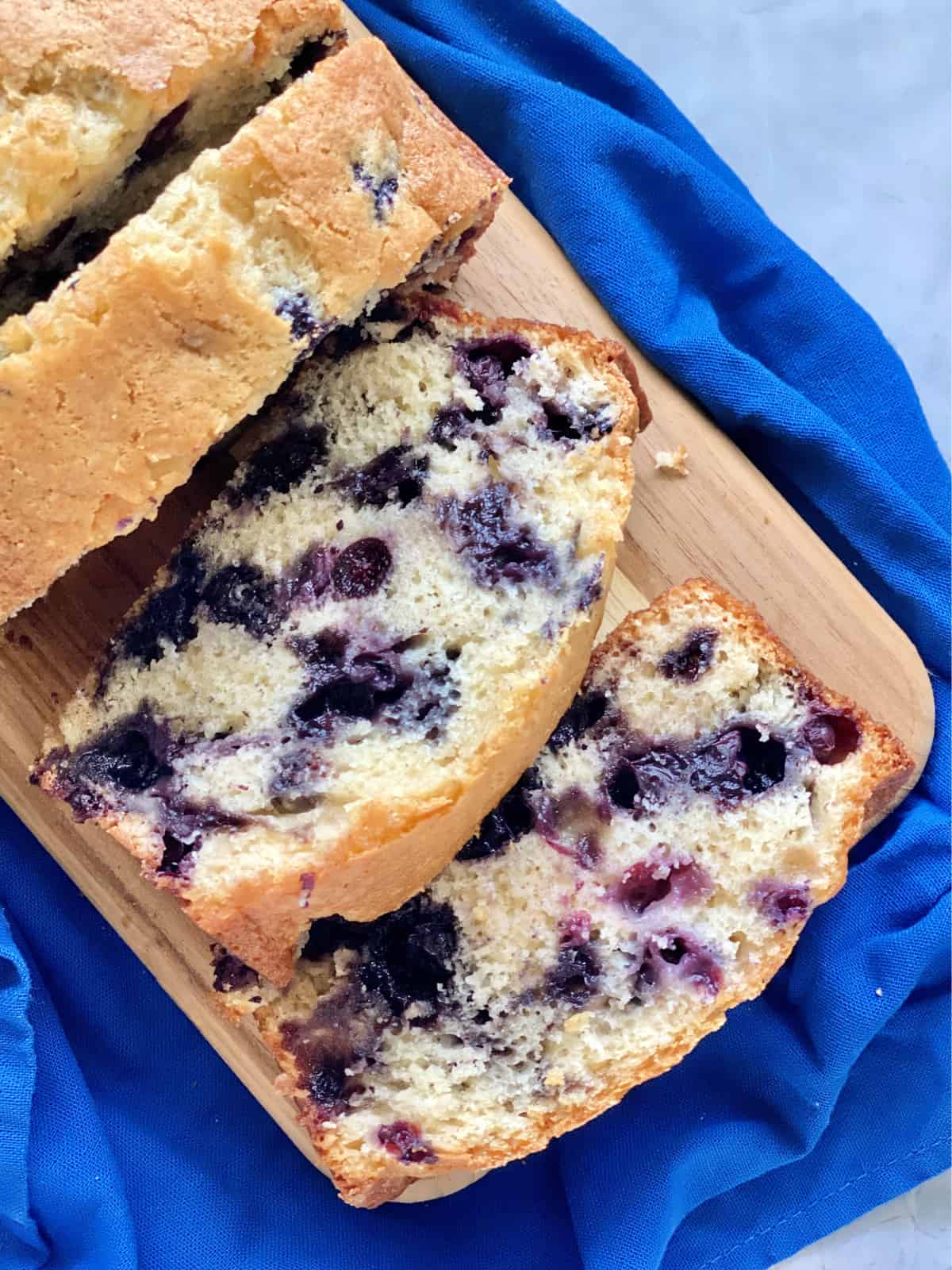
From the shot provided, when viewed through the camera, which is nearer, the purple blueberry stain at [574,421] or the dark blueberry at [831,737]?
the purple blueberry stain at [574,421]

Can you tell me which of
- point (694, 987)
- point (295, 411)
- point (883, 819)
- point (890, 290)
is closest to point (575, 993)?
point (694, 987)

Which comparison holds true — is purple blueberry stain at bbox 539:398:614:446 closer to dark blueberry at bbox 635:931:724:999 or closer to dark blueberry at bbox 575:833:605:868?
dark blueberry at bbox 575:833:605:868

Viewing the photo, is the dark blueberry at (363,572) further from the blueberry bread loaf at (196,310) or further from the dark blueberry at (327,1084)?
the dark blueberry at (327,1084)

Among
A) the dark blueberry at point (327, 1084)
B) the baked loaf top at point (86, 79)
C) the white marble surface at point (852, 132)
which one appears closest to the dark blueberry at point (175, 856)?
the dark blueberry at point (327, 1084)

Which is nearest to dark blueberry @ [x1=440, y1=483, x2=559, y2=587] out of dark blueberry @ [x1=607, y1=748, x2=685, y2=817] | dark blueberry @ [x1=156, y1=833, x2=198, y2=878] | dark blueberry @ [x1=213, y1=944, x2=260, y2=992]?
dark blueberry @ [x1=607, y1=748, x2=685, y2=817]

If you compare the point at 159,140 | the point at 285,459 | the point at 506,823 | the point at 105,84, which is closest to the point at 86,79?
the point at 105,84

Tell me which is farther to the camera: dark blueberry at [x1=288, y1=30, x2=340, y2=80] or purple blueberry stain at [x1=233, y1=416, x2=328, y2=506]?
purple blueberry stain at [x1=233, y1=416, x2=328, y2=506]

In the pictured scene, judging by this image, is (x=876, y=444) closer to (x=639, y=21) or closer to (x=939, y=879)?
(x=939, y=879)
